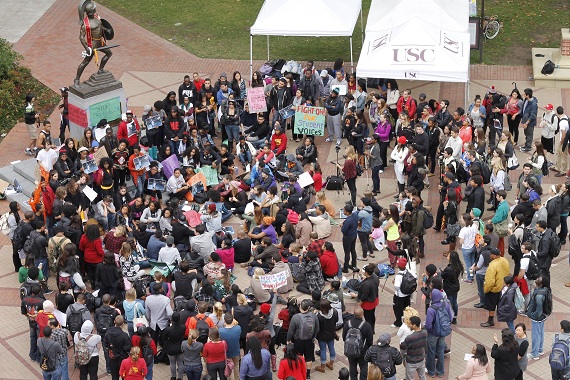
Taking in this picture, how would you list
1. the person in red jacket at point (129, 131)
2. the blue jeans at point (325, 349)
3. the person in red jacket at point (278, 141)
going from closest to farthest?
the blue jeans at point (325, 349) → the person in red jacket at point (129, 131) → the person in red jacket at point (278, 141)

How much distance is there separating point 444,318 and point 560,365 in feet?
6.65

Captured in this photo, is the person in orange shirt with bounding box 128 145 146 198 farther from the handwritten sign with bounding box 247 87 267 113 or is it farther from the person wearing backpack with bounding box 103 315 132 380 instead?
the person wearing backpack with bounding box 103 315 132 380

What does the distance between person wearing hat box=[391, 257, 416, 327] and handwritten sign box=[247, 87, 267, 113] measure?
8.57 meters

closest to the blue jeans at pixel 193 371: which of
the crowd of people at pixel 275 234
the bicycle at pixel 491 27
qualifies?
the crowd of people at pixel 275 234

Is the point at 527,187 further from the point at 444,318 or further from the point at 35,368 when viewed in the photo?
the point at 35,368

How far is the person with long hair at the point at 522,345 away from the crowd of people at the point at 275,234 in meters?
0.05

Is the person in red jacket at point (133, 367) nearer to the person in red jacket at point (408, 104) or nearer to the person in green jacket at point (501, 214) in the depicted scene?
the person in green jacket at point (501, 214)

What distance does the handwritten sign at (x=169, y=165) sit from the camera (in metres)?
24.2

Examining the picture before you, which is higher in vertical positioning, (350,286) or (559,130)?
(559,130)

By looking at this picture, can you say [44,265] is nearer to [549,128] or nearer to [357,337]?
[357,337]

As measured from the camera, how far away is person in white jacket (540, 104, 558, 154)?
24.7 m

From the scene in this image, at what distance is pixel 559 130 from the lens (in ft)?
81.7

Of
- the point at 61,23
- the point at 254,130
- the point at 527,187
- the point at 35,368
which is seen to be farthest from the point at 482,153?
the point at 61,23

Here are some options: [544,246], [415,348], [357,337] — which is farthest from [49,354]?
[544,246]
